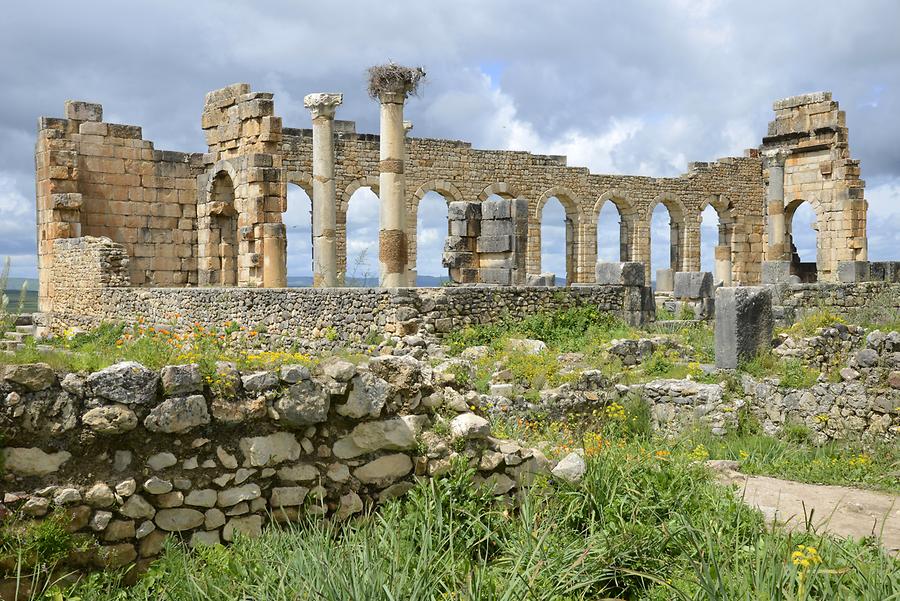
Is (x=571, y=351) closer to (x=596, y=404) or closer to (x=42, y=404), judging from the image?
(x=596, y=404)

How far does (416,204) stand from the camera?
25.0 metres

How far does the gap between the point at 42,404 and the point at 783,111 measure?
1082 inches

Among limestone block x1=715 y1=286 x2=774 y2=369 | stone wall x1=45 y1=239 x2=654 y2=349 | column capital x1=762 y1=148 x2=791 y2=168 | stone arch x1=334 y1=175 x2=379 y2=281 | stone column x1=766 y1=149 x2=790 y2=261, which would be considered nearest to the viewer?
limestone block x1=715 y1=286 x2=774 y2=369

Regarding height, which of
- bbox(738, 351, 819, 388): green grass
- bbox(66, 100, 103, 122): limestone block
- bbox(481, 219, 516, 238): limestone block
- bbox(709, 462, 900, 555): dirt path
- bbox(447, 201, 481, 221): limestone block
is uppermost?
bbox(66, 100, 103, 122): limestone block

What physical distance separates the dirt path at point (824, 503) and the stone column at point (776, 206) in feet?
61.9

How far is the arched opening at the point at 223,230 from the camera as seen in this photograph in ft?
62.6

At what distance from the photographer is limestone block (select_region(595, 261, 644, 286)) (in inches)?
679

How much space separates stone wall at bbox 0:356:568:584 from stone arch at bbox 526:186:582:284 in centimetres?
2139

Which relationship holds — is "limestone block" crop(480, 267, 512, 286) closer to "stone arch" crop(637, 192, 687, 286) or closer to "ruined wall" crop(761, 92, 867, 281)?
"ruined wall" crop(761, 92, 867, 281)

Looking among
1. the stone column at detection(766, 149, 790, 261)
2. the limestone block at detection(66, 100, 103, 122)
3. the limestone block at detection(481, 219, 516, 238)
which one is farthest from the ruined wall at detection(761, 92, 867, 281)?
the limestone block at detection(66, 100, 103, 122)

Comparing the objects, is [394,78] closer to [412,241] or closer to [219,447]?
[412,241]

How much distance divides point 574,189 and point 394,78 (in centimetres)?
1248

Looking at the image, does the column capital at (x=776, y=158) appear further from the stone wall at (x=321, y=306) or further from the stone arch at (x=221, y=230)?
the stone arch at (x=221, y=230)

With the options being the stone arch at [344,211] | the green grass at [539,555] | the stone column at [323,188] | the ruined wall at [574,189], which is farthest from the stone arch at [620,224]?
the green grass at [539,555]
